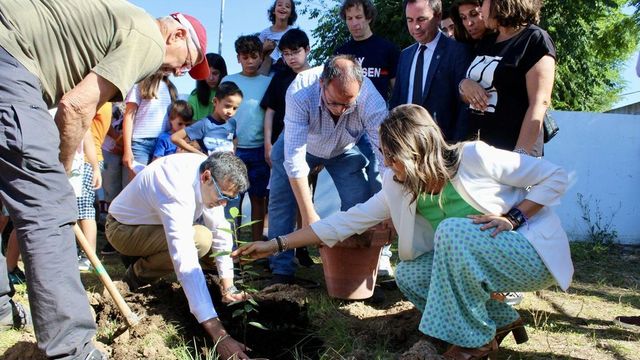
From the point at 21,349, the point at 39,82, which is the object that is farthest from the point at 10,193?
the point at 21,349

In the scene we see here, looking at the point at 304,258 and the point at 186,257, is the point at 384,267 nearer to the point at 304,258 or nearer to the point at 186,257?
the point at 304,258

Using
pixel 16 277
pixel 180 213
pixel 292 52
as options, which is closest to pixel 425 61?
pixel 292 52

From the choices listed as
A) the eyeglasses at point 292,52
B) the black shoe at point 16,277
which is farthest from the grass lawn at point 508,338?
the eyeglasses at point 292,52

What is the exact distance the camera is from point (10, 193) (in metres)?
2.05

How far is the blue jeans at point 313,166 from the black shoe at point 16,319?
5.29 feet

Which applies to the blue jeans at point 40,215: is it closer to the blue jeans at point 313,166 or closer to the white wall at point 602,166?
the blue jeans at point 313,166

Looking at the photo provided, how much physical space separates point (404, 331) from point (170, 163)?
154 centimetres

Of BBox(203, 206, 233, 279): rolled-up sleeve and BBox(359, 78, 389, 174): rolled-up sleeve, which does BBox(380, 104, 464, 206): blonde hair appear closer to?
BBox(359, 78, 389, 174): rolled-up sleeve

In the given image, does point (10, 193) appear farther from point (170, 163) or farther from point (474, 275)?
point (474, 275)

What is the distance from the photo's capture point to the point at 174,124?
209 inches

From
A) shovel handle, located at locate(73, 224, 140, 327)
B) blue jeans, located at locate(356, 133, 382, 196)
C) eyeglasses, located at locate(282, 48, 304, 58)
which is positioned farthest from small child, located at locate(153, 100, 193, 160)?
shovel handle, located at locate(73, 224, 140, 327)

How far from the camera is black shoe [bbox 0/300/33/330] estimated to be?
3016 mm

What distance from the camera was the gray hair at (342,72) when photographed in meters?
3.37

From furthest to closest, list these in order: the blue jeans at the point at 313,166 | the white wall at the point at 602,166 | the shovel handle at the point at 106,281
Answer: the white wall at the point at 602,166 < the blue jeans at the point at 313,166 < the shovel handle at the point at 106,281
